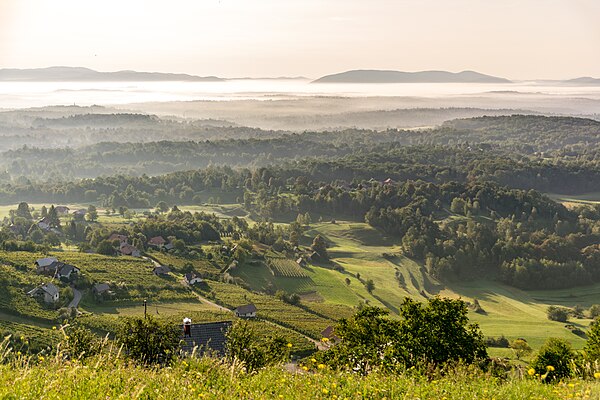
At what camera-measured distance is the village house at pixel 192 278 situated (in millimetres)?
51928

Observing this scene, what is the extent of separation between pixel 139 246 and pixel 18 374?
59.0 m

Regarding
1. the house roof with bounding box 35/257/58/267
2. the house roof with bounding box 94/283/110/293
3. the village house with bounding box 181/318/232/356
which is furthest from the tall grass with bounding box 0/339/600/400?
the house roof with bounding box 35/257/58/267

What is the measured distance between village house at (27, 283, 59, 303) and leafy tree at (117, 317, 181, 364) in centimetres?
2555

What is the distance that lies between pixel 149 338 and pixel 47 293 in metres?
28.0

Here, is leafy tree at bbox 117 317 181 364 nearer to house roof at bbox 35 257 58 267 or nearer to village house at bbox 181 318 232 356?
village house at bbox 181 318 232 356

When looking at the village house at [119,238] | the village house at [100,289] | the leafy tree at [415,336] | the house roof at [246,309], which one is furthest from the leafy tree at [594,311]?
the village house at [119,238]

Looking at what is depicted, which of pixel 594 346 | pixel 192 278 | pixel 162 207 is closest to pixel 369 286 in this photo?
pixel 192 278

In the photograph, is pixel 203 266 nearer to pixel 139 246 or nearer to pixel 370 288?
pixel 139 246

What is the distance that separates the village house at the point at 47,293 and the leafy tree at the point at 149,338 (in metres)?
25.5

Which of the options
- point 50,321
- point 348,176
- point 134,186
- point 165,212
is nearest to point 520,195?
point 348,176

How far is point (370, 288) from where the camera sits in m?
61.0

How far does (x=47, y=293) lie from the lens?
40906 millimetres

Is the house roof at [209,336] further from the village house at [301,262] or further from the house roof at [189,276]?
the village house at [301,262]

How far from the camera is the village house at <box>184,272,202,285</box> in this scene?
51.9 meters
